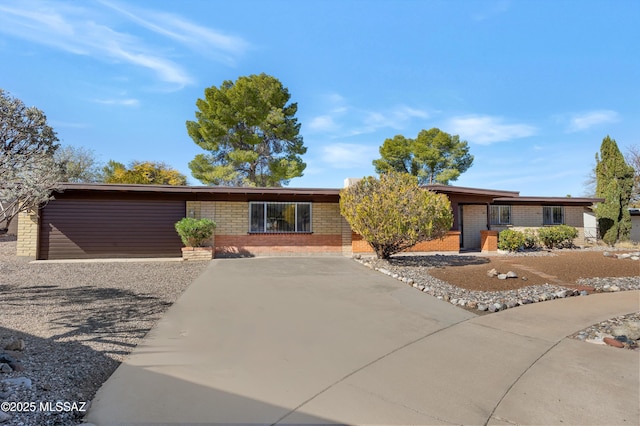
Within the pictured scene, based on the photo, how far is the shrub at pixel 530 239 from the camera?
14.5 metres

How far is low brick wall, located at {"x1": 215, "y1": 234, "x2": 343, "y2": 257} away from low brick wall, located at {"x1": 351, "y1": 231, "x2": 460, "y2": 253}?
651mm

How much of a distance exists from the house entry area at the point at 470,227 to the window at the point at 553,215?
477 cm

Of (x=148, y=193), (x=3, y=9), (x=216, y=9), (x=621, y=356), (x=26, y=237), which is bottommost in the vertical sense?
(x=621, y=356)

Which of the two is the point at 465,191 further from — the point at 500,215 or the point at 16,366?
the point at 16,366

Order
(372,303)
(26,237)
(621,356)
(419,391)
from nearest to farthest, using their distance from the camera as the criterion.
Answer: (419,391), (621,356), (372,303), (26,237)

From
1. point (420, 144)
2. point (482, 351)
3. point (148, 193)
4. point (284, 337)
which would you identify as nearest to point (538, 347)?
point (482, 351)

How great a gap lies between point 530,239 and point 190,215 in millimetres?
14782

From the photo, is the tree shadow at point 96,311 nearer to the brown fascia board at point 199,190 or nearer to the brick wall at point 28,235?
the brown fascia board at point 199,190

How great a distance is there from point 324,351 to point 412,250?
10.9 meters

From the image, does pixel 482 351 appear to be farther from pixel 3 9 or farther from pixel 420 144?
pixel 420 144

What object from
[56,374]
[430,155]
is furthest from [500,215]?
[56,374]

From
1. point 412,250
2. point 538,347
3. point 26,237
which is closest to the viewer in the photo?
point 538,347

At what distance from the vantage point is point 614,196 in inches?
674

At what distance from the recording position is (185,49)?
31.3 feet
